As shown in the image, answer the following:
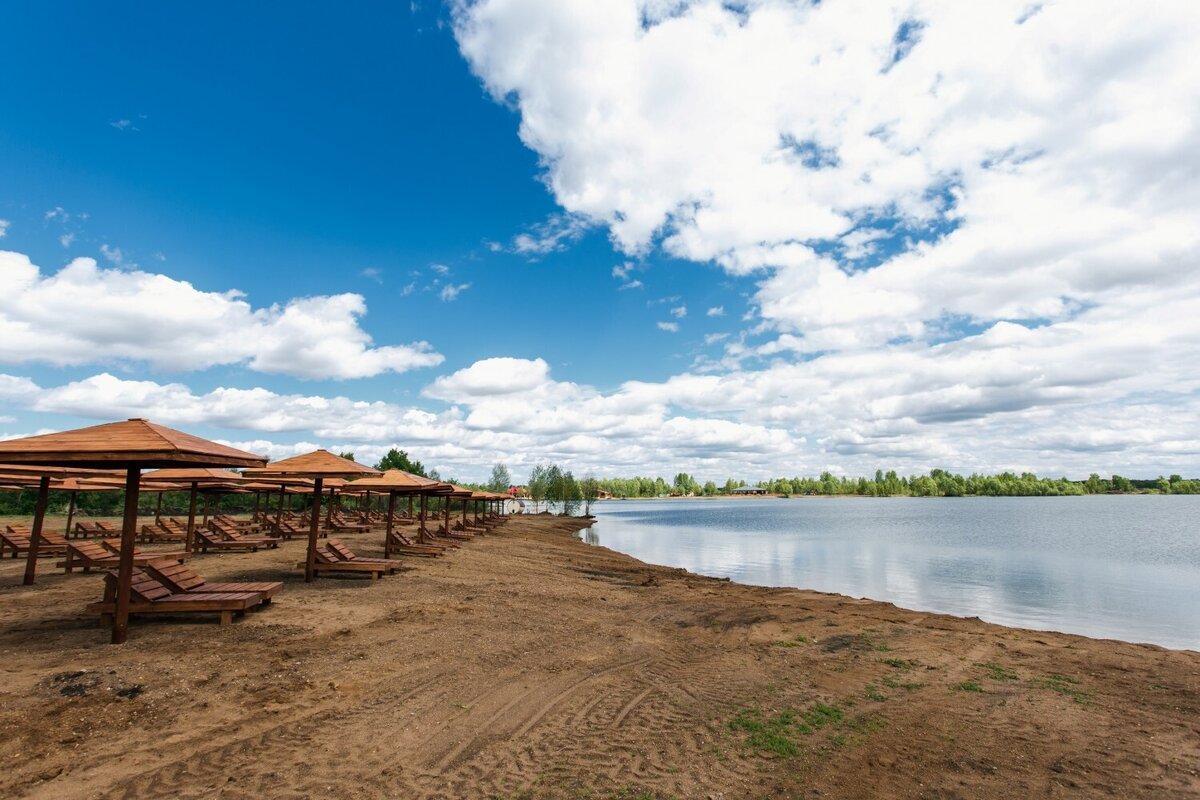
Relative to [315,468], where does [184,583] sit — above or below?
below

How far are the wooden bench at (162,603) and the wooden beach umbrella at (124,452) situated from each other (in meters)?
0.72

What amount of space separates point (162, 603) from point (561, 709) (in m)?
6.23

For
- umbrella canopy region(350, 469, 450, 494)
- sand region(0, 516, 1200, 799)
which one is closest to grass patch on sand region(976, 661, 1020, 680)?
sand region(0, 516, 1200, 799)

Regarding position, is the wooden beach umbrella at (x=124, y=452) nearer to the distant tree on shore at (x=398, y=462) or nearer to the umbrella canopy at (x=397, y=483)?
the umbrella canopy at (x=397, y=483)

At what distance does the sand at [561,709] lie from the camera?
4.84m

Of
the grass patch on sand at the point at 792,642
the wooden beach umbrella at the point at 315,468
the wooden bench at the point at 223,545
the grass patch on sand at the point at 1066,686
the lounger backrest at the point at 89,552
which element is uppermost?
the wooden beach umbrella at the point at 315,468

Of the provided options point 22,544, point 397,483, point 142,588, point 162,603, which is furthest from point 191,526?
point 162,603

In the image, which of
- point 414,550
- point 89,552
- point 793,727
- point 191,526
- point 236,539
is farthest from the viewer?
point 236,539

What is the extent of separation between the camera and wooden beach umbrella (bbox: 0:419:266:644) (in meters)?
7.23

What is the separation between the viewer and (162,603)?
335 inches

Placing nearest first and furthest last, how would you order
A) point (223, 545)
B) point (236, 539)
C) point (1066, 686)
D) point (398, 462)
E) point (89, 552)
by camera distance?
1. point (1066, 686)
2. point (89, 552)
3. point (223, 545)
4. point (236, 539)
5. point (398, 462)

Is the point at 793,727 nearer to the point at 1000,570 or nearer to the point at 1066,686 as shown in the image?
the point at 1066,686

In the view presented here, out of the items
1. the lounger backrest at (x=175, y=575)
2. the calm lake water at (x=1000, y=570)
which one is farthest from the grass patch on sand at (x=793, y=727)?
the calm lake water at (x=1000, y=570)

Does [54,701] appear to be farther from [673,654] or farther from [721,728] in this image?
[673,654]
